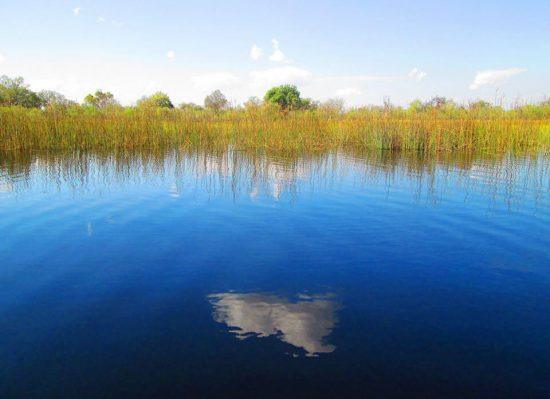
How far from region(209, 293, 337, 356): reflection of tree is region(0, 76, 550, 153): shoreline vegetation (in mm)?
9838

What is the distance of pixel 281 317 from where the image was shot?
273 cm

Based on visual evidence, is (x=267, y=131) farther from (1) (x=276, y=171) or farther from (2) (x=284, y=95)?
(2) (x=284, y=95)

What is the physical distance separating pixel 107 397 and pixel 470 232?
391 centimetres

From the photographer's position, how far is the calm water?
7.01 ft

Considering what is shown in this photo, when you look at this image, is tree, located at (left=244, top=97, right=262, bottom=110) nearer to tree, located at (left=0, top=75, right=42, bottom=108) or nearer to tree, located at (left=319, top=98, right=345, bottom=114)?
tree, located at (left=319, top=98, right=345, bottom=114)

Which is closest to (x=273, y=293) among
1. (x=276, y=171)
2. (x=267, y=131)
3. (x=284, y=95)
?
(x=276, y=171)

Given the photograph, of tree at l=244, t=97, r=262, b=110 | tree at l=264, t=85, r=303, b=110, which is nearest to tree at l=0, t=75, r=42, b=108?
tree at l=264, t=85, r=303, b=110

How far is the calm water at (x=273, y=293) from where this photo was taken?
2.14m

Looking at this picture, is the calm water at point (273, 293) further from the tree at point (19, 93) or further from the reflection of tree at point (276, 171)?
the tree at point (19, 93)

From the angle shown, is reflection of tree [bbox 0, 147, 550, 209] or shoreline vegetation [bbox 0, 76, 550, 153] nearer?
reflection of tree [bbox 0, 147, 550, 209]

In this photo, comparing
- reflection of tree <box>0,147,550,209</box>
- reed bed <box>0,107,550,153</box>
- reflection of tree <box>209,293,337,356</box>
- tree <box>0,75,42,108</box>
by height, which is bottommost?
reflection of tree <box>209,293,337,356</box>

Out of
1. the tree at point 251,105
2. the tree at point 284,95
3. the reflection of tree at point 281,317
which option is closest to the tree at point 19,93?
the tree at point 284,95

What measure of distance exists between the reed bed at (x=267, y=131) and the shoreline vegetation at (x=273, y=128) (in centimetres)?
3

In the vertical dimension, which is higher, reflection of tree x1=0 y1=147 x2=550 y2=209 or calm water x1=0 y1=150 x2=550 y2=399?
reflection of tree x1=0 y1=147 x2=550 y2=209
